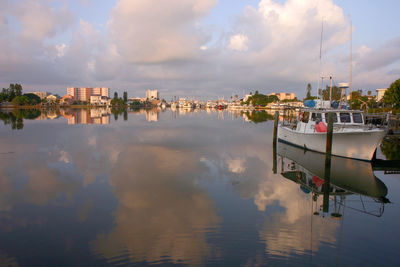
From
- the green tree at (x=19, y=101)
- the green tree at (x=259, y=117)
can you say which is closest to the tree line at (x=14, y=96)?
the green tree at (x=19, y=101)

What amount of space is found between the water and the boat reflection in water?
64 millimetres

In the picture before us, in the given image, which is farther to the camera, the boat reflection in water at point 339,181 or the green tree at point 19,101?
the green tree at point 19,101

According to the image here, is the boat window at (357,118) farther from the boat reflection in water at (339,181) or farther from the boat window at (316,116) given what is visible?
the boat reflection in water at (339,181)

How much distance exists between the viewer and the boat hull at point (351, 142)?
20.1 m

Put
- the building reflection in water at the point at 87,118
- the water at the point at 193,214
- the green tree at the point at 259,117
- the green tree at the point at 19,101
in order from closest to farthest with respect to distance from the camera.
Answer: the water at the point at 193,214, the building reflection in water at the point at 87,118, the green tree at the point at 259,117, the green tree at the point at 19,101

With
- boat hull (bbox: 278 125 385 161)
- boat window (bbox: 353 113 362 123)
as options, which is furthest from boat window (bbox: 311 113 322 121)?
boat window (bbox: 353 113 362 123)

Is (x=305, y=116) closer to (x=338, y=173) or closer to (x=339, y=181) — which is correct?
(x=338, y=173)

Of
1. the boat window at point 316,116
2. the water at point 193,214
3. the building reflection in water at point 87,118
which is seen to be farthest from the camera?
the building reflection in water at point 87,118

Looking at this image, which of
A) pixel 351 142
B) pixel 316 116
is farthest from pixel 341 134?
pixel 316 116

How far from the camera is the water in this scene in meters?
8.42

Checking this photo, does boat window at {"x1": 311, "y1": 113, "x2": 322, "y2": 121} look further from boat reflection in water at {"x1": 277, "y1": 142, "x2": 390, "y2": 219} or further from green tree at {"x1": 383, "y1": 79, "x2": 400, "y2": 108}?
green tree at {"x1": 383, "y1": 79, "x2": 400, "y2": 108}

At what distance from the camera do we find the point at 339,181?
1667 centimetres

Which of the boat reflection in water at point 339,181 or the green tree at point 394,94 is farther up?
the green tree at point 394,94

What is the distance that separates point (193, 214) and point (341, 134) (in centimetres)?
1511
